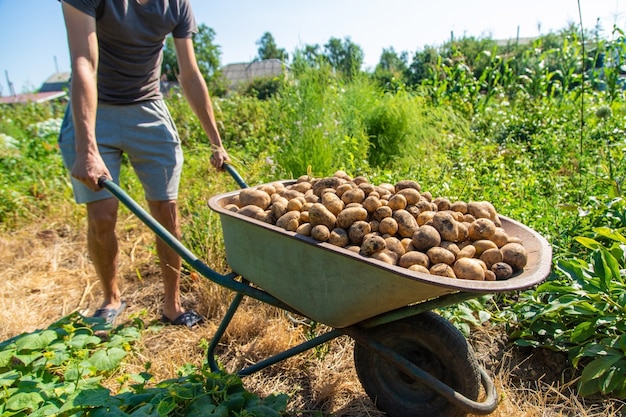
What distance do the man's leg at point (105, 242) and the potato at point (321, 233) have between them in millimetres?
1363

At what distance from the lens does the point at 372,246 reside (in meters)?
1.38

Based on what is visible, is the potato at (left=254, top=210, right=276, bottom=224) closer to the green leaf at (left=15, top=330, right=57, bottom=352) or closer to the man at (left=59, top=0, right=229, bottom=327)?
the man at (left=59, top=0, right=229, bottom=327)

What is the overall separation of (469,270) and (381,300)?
0.27 m

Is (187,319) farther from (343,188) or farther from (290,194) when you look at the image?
(343,188)

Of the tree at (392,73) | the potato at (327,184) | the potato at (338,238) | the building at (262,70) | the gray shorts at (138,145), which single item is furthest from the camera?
the tree at (392,73)

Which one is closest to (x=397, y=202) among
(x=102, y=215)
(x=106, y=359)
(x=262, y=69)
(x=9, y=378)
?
(x=106, y=359)

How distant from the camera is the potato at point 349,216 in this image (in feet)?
4.96

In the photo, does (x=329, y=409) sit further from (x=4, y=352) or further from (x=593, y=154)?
(x=593, y=154)

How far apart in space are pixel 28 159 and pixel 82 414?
→ 15.8 feet

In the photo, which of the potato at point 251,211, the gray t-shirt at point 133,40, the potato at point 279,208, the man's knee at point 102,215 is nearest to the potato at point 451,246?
the potato at point 279,208

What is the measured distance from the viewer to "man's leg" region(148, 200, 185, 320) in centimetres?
256

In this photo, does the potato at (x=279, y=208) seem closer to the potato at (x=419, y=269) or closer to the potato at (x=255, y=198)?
the potato at (x=255, y=198)

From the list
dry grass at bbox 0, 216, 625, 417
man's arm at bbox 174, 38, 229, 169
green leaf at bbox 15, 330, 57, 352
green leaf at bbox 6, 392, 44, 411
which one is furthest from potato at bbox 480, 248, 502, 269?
green leaf at bbox 15, 330, 57, 352

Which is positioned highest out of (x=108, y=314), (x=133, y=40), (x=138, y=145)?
(x=133, y=40)
